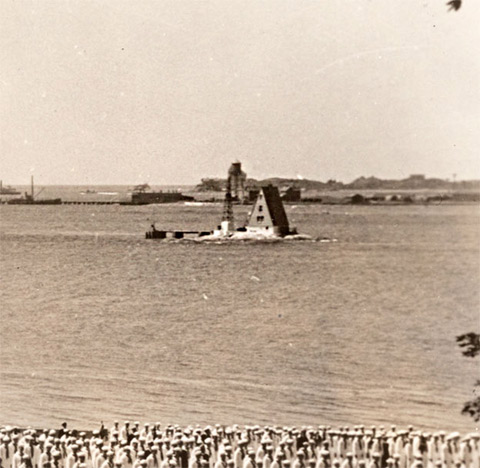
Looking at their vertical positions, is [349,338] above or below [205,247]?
below

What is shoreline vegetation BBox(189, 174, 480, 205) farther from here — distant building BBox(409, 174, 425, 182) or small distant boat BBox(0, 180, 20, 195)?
small distant boat BBox(0, 180, 20, 195)

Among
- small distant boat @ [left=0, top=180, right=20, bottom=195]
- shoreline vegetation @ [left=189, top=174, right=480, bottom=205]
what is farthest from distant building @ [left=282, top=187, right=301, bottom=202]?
small distant boat @ [left=0, top=180, right=20, bottom=195]

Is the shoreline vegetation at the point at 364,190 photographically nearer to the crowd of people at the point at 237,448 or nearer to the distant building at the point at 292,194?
the distant building at the point at 292,194

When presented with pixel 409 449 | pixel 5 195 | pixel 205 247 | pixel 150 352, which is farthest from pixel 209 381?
pixel 5 195

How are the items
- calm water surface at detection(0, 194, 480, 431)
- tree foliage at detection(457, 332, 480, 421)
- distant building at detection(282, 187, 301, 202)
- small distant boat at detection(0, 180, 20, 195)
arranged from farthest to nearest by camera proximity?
small distant boat at detection(0, 180, 20, 195), distant building at detection(282, 187, 301, 202), calm water surface at detection(0, 194, 480, 431), tree foliage at detection(457, 332, 480, 421)

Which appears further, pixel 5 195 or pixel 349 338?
pixel 5 195

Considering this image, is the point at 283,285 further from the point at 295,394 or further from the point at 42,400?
the point at 42,400

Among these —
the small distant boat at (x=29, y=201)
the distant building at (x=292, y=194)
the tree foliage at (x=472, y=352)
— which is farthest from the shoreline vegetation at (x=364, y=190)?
the small distant boat at (x=29, y=201)
